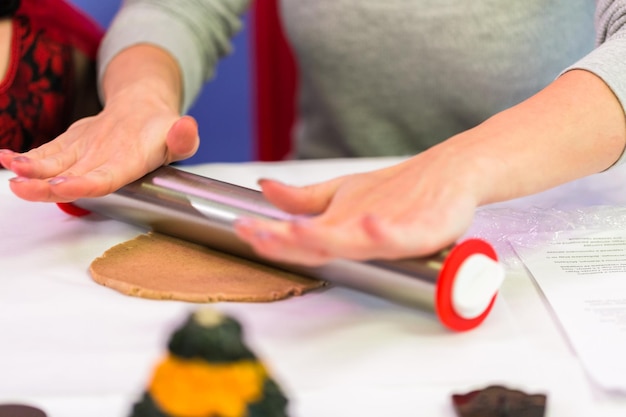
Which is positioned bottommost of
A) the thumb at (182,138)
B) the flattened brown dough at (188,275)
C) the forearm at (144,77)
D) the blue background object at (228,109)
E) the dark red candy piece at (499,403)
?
the dark red candy piece at (499,403)

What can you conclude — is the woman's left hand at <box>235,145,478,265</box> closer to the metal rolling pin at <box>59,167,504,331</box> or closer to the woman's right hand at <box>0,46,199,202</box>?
the metal rolling pin at <box>59,167,504,331</box>

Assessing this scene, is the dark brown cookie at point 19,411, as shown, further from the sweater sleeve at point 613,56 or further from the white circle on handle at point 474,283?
the sweater sleeve at point 613,56

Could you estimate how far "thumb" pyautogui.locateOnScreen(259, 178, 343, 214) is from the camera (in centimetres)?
63

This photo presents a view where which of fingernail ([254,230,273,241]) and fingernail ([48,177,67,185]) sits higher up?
fingernail ([48,177,67,185])

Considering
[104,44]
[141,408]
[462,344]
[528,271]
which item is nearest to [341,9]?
[104,44]

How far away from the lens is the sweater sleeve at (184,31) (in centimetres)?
107

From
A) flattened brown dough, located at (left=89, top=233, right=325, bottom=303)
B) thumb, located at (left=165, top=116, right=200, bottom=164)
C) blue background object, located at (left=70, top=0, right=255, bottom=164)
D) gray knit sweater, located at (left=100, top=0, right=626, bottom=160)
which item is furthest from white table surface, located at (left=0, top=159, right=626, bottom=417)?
blue background object, located at (left=70, top=0, right=255, bottom=164)

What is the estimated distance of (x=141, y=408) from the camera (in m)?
0.38

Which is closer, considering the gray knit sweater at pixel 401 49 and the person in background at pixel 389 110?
the person in background at pixel 389 110

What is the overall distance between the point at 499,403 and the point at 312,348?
152mm

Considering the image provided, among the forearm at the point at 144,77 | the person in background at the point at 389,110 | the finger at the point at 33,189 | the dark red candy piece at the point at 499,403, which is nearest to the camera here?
the dark red candy piece at the point at 499,403

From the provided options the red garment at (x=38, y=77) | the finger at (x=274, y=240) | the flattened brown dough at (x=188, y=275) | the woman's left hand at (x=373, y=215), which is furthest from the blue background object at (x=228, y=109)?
the finger at (x=274, y=240)

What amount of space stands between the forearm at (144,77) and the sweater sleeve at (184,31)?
0.7 inches

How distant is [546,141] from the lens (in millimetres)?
696
